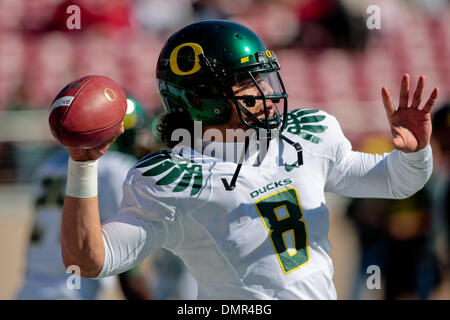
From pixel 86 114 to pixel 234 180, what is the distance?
548 millimetres

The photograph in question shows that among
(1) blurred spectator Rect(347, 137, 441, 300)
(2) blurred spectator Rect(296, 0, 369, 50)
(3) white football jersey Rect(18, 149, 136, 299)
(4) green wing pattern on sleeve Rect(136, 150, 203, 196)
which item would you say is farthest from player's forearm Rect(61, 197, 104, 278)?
(2) blurred spectator Rect(296, 0, 369, 50)

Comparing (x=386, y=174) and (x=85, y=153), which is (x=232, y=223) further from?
(x=386, y=174)

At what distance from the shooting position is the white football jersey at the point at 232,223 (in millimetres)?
2355

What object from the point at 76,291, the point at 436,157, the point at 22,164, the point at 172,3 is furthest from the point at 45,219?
the point at 172,3

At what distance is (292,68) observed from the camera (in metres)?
9.85

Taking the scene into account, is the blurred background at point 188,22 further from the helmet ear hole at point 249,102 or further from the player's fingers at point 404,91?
the helmet ear hole at point 249,102

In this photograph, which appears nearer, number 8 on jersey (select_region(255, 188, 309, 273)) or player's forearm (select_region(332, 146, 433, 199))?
number 8 on jersey (select_region(255, 188, 309, 273))

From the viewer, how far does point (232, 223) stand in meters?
2.39

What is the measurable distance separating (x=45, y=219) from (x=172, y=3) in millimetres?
6287

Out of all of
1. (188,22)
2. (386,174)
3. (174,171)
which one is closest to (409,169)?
(386,174)

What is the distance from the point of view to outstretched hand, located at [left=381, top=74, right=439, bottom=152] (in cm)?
252

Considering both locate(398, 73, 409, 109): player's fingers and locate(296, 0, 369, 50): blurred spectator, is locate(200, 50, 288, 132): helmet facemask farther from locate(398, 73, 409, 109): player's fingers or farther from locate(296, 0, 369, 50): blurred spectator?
locate(296, 0, 369, 50): blurred spectator

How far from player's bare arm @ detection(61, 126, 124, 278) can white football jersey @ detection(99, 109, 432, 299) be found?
6 centimetres

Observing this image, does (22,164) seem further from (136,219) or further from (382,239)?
(136,219)
